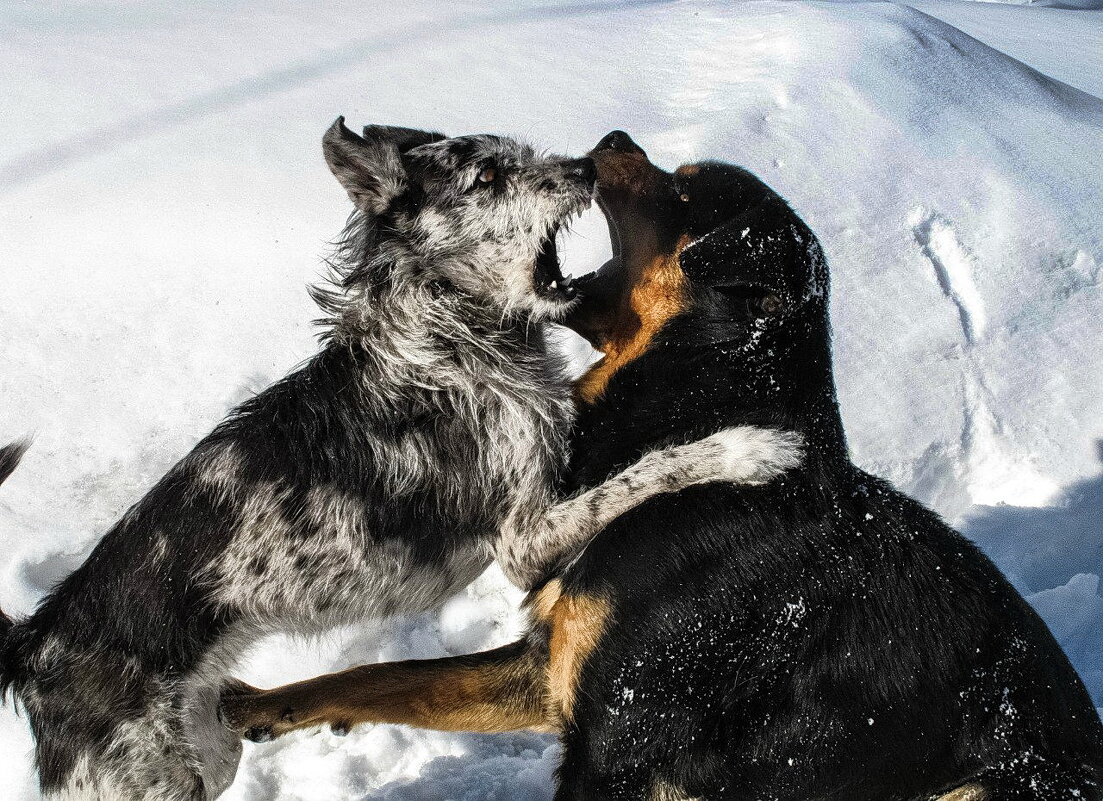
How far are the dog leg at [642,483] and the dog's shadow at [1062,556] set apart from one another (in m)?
2.02

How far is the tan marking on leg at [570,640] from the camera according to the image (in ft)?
9.15

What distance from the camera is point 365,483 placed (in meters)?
3.00

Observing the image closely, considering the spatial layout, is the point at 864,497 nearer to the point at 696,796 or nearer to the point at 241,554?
the point at 696,796

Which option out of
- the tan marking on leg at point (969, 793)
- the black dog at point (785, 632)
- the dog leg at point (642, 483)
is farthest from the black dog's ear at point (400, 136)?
the tan marking on leg at point (969, 793)

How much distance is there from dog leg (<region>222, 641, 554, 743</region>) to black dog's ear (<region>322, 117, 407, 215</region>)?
59.3 inches

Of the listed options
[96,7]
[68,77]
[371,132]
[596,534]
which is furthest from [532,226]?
[96,7]

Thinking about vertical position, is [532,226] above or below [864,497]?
above

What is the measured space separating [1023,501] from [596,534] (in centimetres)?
279

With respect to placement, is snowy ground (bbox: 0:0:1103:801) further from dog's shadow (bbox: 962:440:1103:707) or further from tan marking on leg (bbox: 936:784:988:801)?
tan marking on leg (bbox: 936:784:988:801)

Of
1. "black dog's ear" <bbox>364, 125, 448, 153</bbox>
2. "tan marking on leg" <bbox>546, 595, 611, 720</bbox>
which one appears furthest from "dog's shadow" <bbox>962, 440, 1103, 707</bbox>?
"black dog's ear" <bbox>364, 125, 448, 153</bbox>

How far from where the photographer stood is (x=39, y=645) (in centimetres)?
279

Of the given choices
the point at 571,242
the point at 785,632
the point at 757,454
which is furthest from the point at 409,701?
the point at 571,242

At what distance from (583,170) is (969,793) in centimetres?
218

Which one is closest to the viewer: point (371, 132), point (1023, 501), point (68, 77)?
point (371, 132)
